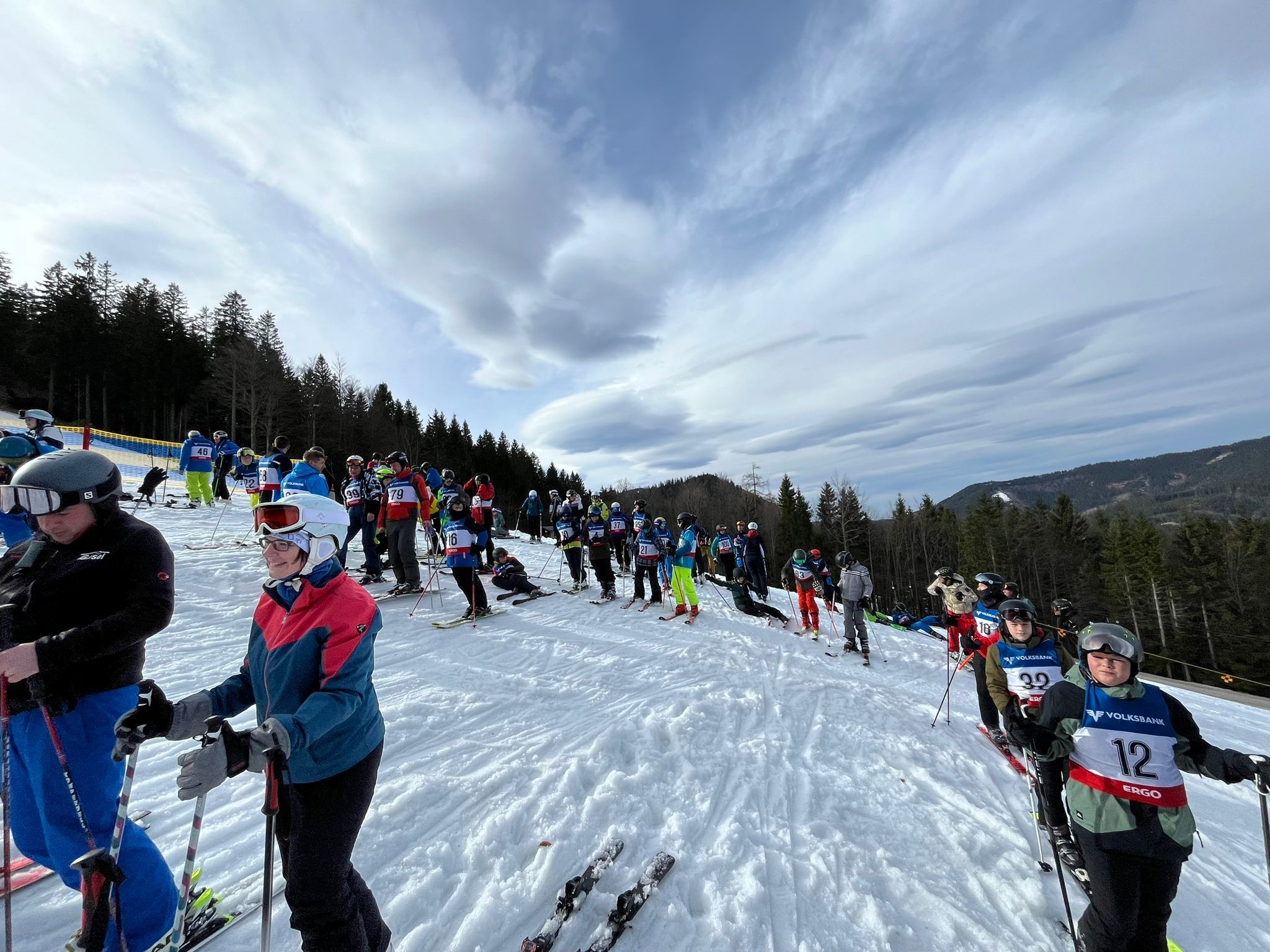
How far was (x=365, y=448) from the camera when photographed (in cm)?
4569

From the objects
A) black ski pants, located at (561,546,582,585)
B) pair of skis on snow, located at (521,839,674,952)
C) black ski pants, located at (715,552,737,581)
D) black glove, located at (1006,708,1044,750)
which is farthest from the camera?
black ski pants, located at (715,552,737,581)

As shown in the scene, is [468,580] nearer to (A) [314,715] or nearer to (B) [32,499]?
(B) [32,499]

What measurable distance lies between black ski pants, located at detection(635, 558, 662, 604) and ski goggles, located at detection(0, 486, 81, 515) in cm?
1057

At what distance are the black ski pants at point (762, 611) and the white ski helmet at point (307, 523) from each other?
11782 millimetres

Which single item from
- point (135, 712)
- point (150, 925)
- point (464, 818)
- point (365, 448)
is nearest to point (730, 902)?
point (464, 818)

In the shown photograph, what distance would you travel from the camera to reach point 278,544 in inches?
86.7

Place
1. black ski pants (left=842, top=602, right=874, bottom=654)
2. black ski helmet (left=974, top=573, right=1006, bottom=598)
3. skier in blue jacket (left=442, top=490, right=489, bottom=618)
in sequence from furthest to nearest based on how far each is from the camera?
black ski pants (left=842, top=602, right=874, bottom=654), skier in blue jacket (left=442, top=490, right=489, bottom=618), black ski helmet (left=974, top=573, right=1006, bottom=598)

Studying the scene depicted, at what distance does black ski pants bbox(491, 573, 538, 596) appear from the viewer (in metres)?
12.0

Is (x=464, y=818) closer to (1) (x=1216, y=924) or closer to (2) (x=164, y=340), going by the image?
(1) (x=1216, y=924)

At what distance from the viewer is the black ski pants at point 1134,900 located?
265 centimetres

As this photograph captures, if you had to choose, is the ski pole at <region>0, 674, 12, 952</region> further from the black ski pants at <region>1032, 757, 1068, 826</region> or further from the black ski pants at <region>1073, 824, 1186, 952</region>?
the black ski pants at <region>1032, 757, 1068, 826</region>

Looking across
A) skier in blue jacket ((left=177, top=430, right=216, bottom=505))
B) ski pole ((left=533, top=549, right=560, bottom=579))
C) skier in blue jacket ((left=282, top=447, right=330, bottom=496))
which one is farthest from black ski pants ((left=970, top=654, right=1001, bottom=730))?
skier in blue jacket ((left=177, top=430, right=216, bottom=505))

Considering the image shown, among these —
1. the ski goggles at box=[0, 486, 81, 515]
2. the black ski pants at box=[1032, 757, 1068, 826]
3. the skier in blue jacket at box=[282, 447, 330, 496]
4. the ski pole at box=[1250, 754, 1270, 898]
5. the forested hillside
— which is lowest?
the black ski pants at box=[1032, 757, 1068, 826]

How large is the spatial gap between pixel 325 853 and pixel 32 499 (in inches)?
81.9
